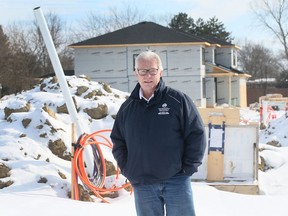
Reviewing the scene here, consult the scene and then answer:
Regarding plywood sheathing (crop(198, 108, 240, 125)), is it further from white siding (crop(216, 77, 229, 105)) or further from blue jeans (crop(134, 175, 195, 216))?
white siding (crop(216, 77, 229, 105))

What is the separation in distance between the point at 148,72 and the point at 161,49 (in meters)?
33.4

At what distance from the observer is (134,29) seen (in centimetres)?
3900

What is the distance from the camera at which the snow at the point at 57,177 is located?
5801 millimetres

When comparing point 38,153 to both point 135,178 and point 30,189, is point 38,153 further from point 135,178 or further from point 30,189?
point 135,178

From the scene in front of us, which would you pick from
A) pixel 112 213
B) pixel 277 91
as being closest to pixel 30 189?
pixel 112 213

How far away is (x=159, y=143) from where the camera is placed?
3479 mm

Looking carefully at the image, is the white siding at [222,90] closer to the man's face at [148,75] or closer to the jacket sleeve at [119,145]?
the jacket sleeve at [119,145]

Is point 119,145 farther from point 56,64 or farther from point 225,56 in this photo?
point 225,56

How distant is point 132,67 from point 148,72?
33455 mm

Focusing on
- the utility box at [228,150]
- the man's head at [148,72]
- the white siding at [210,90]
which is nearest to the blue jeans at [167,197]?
the man's head at [148,72]

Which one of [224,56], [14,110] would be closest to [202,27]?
[224,56]

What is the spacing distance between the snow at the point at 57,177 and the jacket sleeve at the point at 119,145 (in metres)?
1.87

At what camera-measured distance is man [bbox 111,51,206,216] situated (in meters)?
3.49

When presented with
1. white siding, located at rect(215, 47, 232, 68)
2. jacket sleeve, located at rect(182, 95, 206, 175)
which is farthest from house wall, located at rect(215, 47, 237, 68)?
jacket sleeve, located at rect(182, 95, 206, 175)
